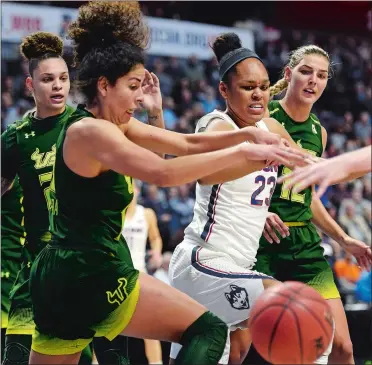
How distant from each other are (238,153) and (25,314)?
7.11ft

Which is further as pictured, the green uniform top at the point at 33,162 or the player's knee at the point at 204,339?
the green uniform top at the point at 33,162

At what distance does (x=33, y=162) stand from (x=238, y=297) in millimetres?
1653

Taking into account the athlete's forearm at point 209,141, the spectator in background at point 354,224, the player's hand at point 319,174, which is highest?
the athlete's forearm at point 209,141

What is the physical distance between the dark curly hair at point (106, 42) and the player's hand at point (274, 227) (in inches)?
59.8

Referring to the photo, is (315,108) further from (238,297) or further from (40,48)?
(238,297)

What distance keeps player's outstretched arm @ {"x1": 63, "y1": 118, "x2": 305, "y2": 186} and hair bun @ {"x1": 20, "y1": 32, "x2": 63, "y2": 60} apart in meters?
1.83

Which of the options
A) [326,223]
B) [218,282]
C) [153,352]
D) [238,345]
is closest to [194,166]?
[218,282]

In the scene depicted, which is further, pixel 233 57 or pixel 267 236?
pixel 267 236

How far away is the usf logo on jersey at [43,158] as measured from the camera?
537 cm

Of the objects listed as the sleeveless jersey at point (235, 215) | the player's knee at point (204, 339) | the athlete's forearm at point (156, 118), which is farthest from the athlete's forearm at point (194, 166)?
the athlete's forearm at point (156, 118)

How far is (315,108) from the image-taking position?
19.7 m

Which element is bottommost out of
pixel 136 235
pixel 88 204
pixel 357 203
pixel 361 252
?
pixel 357 203

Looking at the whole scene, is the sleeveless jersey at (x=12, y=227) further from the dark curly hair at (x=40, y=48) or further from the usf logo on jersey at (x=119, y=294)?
the usf logo on jersey at (x=119, y=294)

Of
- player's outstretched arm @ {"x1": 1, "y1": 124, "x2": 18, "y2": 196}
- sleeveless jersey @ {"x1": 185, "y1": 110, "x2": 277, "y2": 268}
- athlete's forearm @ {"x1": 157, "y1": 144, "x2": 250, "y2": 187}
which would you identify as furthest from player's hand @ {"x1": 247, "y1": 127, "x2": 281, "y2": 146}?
player's outstretched arm @ {"x1": 1, "y1": 124, "x2": 18, "y2": 196}
